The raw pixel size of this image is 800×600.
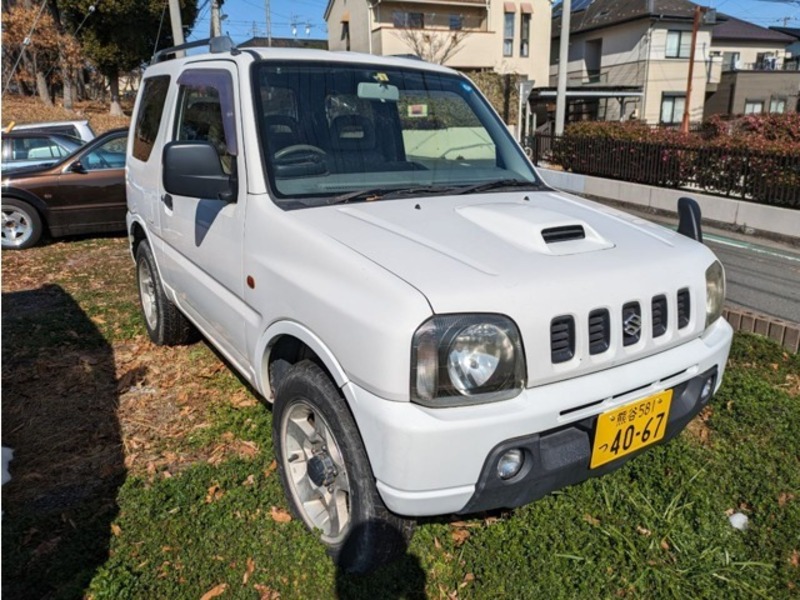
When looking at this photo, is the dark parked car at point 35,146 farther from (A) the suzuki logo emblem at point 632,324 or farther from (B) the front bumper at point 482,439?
(A) the suzuki logo emblem at point 632,324

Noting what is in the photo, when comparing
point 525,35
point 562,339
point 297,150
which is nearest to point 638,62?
point 525,35

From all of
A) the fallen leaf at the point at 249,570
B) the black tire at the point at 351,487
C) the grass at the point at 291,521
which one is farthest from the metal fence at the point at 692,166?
the fallen leaf at the point at 249,570

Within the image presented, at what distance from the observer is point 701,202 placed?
1042 cm

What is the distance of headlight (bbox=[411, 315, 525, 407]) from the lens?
6.05ft

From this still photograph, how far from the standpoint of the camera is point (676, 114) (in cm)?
3203

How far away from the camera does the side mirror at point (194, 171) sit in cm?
267

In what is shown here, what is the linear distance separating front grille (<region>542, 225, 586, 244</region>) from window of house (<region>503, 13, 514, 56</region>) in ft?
96.9

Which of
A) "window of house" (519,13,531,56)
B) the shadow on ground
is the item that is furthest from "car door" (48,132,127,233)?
"window of house" (519,13,531,56)

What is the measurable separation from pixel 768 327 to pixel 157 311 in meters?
4.51

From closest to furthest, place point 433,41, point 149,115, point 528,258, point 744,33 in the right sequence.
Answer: point 528,258
point 149,115
point 433,41
point 744,33

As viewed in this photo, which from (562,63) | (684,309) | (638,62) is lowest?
(684,309)

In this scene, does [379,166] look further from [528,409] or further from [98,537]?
[98,537]

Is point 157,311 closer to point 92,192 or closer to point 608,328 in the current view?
point 608,328

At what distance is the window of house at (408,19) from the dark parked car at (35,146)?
2037cm
